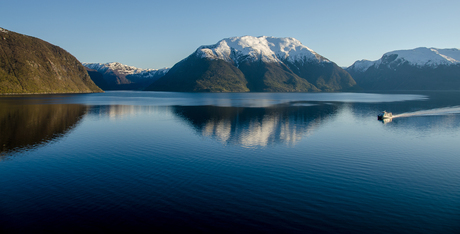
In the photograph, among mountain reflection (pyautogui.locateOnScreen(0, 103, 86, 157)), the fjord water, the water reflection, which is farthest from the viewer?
the water reflection

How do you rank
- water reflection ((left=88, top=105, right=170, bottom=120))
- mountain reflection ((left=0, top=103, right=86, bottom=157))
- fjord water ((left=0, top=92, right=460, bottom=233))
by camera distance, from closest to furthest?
fjord water ((left=0, top=92, right=460, bottom=233)) → mountain reflection ((left=0, top=103, right=86, bottom=157)) → water reflection ((left=88, top=105, right=170, bottom=120))

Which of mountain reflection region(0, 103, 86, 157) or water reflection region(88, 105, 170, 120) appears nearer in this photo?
mountain reflection region(0, 103, 86, 157)

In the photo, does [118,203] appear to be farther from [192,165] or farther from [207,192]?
[192,165]

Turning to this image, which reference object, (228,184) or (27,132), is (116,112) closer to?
(27,132)

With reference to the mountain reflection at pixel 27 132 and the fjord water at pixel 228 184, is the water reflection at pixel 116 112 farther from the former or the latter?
the fjord water at pixel 228 184

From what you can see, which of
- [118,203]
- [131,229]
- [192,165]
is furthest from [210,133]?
[131,229]

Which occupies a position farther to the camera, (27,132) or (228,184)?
(27,132)

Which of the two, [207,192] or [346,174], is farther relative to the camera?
[346,174]

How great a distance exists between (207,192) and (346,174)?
18.2 m

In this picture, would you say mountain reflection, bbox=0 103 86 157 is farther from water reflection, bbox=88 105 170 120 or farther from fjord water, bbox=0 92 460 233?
water reflection, bbox=88 105 170 120

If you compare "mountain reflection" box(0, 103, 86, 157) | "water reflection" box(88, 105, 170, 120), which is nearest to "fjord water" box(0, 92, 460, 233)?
"mountain reflection" box(0, 103, 86, 157)

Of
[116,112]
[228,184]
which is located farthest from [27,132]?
[228,184]

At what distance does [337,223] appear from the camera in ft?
68.5

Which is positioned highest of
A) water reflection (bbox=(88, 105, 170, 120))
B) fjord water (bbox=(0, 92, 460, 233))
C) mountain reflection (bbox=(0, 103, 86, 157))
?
water reflection (bbox=(88, 105, 170, 120))
